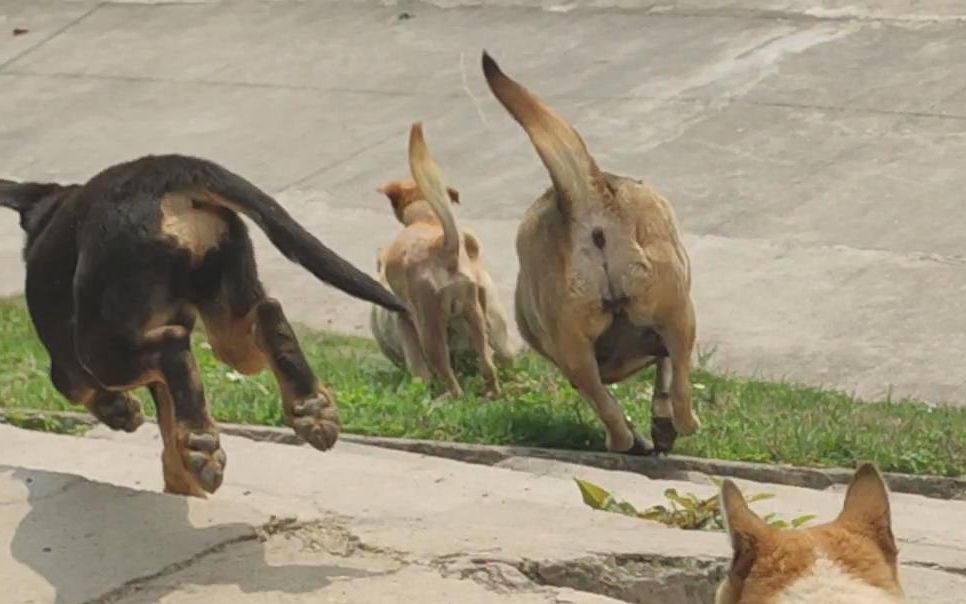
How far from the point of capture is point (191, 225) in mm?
6508

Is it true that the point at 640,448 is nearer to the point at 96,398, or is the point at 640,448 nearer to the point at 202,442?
the point at 96,398

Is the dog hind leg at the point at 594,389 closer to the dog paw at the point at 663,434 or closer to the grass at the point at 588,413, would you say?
the dog paw at the point at 663,434

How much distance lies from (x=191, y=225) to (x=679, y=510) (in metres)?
2.09

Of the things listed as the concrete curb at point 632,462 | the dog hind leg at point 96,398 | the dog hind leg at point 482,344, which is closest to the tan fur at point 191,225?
the dog hind leg at point 96,398

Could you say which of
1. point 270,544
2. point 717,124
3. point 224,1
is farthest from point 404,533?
point 224,1

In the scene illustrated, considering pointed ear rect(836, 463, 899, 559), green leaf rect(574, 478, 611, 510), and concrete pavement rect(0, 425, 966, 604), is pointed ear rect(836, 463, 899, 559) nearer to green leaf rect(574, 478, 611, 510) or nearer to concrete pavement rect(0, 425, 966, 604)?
concrete pavement rect(0, 425, 966, 604)

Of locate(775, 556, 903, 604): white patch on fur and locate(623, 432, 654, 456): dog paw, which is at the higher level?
locate(775, 556, 903, 604): white patch on fur

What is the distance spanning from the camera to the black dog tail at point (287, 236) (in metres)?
6.42

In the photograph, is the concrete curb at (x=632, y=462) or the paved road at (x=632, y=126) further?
the paved road at (x=632, y=126)

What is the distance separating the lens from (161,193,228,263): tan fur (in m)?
6.45

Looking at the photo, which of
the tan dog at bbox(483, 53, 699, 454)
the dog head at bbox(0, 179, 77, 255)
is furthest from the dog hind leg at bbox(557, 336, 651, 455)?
the dog head at bbox(0, 179, 77, 255)

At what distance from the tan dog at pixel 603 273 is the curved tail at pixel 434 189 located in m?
1.13

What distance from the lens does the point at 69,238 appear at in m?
6.67

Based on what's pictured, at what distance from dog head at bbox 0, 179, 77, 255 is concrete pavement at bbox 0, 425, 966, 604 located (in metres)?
0.78
